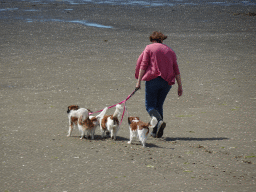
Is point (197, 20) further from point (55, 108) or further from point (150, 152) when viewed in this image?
point (150, 152)

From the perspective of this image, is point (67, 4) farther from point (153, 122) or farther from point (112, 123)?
point (153, 122)

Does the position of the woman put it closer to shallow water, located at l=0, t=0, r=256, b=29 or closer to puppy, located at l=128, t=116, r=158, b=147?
puppy, located at l=128, t=116, r=158, b=147

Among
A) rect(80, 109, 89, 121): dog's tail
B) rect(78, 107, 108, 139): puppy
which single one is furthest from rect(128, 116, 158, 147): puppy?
rect(80, 109, 89, 121): dog's tail

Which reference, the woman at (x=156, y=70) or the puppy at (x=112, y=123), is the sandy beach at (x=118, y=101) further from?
the woman at (x=156, y=70)

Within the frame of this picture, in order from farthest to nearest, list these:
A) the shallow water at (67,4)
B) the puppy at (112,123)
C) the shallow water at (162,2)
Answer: the shallow water at (162,2) → the shallow water at (67,4) → the puppy at (112,123)

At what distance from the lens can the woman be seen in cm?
707

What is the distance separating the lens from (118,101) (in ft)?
32.7

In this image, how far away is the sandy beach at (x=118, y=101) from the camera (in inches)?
222

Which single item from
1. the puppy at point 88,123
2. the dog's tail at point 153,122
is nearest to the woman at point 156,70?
the dog's tail at point 153,122

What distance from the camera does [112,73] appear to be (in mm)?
12984

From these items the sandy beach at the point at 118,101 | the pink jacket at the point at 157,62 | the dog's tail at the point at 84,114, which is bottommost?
the sandy beach at the point at 118,101

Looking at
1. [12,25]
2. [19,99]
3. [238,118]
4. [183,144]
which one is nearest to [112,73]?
[19,99]

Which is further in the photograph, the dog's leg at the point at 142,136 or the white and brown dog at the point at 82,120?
the white and brown dog at the point at 82,120

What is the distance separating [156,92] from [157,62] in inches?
23.0
